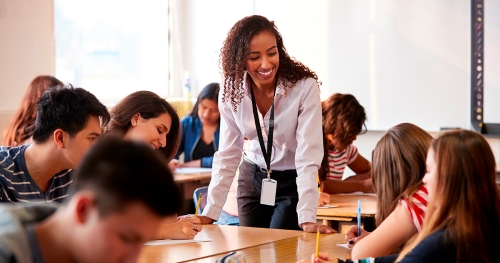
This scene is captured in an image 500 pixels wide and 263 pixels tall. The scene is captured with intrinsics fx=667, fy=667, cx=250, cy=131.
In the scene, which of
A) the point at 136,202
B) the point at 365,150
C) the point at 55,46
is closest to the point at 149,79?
the point at 55,46

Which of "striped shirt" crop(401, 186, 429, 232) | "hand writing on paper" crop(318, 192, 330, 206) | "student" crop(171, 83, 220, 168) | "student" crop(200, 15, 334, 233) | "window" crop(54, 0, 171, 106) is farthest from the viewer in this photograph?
"window" crop(54, 0, 171, 106)

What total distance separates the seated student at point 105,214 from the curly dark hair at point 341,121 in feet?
9.96

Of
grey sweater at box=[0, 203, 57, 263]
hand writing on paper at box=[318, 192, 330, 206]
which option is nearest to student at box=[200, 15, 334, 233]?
hand writing on paper at box=[318, 192, 330, 206]

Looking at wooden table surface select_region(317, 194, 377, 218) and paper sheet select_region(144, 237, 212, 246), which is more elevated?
paper sheet select_region(144, 237, 212, 246)

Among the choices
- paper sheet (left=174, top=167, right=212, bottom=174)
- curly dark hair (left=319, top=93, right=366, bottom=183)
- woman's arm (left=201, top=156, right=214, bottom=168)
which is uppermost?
curly dark hair (left=319, top=93, right=366, bottom=183)

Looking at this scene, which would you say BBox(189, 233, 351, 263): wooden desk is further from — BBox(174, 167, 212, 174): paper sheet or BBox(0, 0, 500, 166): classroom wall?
BBox(0, 0, 500, 166): classroom wall

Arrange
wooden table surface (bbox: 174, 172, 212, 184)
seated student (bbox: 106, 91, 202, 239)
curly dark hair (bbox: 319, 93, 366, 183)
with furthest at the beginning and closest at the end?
wooden table surface (bbox: 174, 172, 212, 184) → curly dark hair (bbox: 319, 93, 366, 183) → seated student (bbox: 106, 91, 202, 239)

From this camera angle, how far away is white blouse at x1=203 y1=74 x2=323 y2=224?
2883 millimetres

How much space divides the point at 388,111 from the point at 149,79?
2.59 metres

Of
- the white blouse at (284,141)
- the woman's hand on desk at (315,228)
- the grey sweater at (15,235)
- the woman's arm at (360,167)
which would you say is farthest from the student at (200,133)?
the grey sweater at (15,235)

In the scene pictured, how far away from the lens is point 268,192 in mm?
3002

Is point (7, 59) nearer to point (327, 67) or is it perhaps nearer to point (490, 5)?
point (327, 67)

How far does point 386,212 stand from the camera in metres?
2.39

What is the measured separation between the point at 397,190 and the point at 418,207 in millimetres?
198
